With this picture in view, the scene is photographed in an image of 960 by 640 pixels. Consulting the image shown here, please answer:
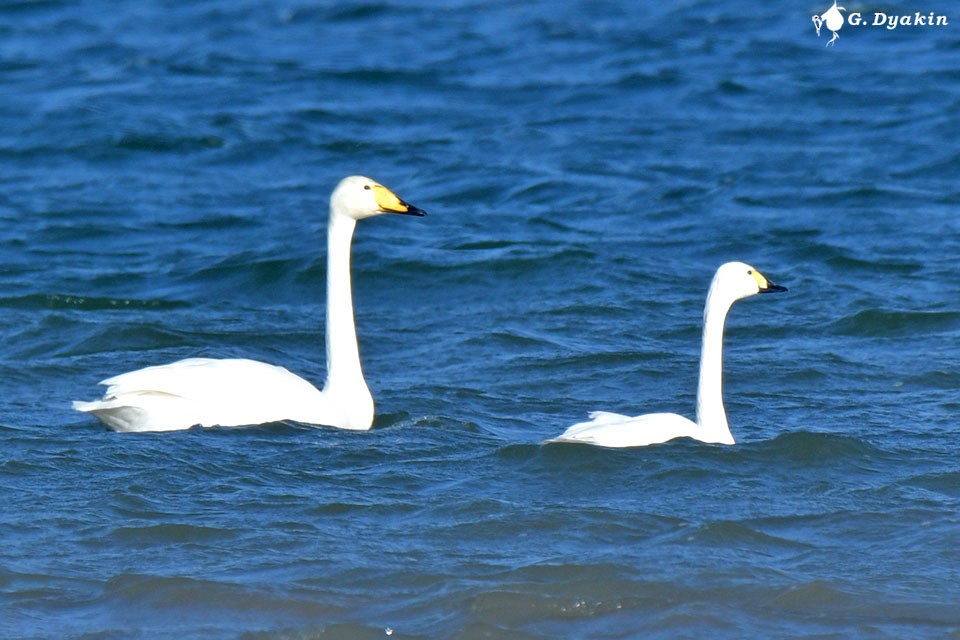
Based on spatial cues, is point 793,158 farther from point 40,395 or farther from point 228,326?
point 40,395

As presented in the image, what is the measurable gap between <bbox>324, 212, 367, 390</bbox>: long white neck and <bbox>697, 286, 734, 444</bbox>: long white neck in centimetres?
178

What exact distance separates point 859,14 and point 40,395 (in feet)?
47.8

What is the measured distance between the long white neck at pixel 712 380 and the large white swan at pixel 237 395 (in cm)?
160

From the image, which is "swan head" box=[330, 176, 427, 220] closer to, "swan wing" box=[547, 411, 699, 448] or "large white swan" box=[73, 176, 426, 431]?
"large white swan" box=[73, 176, 426, 431]

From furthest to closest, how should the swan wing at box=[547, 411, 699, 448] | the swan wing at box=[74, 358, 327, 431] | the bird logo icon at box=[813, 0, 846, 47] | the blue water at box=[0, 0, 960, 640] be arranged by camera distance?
the bird logo icon at box=[813, 0, 846, 47] < the swan wing at box=[74, 358, 327, 431] < the swan wing at box=[547, 411, 699, 448] < the blue water at box=[0, 0, 960, 640]

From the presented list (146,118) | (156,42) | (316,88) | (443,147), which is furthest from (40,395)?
(156,42)

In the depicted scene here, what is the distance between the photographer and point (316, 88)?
62.6 feet

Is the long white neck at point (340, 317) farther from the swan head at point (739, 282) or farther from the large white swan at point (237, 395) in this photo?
the swan head at point (739, 282)

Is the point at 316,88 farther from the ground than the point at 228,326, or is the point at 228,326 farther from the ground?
the point at 316,88

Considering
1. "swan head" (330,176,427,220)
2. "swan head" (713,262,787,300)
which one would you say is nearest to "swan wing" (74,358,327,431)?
"swan head" (330,176,427,220)

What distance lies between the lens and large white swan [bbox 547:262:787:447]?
755 centimetres

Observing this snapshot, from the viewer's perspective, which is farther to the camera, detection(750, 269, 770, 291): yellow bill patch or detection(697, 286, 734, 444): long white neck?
detection(750, 269, 770, 291): yellow bill patch

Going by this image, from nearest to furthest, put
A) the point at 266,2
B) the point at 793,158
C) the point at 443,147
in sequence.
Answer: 1. the point at 793,158
2. the point at 443,147
3. the point at 266,2

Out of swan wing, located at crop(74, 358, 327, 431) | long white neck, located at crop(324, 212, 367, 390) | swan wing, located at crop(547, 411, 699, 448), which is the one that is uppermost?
long white neck, located at crop(324, 212, 367, 390)
